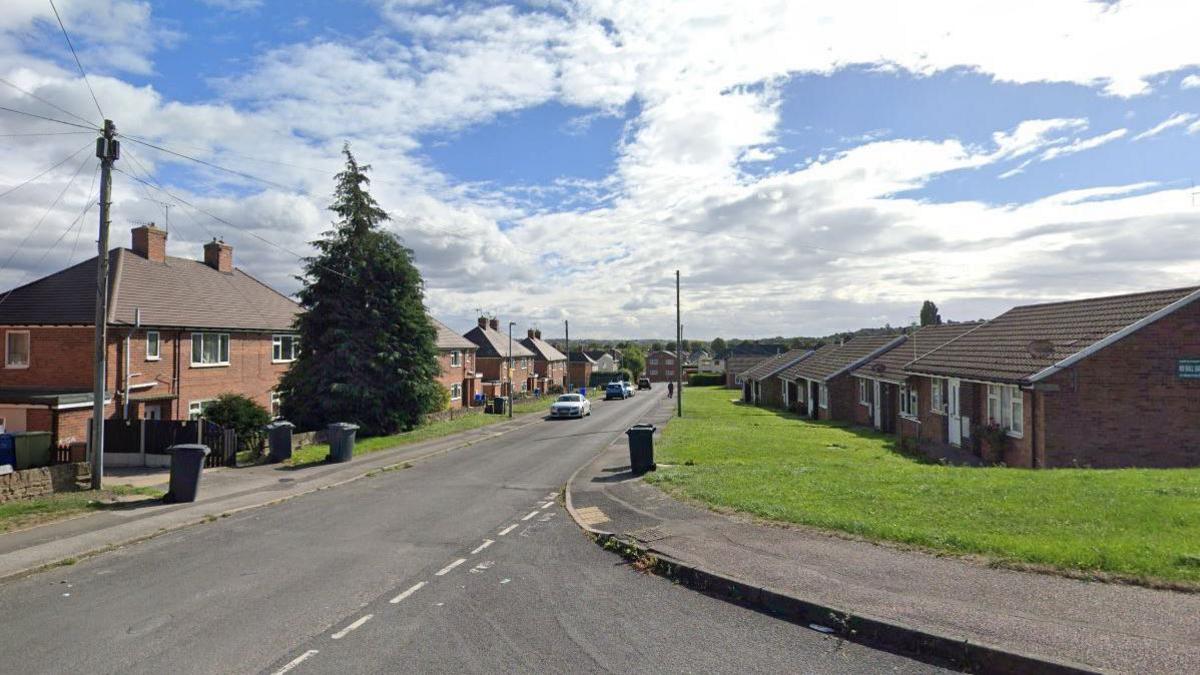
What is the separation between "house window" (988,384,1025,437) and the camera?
730 inches

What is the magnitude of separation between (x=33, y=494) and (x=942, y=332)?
112 feet

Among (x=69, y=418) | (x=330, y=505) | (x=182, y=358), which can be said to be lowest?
(x=330, y=505)

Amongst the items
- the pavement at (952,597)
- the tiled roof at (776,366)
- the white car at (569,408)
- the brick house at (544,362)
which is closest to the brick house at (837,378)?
the tiled roof at (776,366)

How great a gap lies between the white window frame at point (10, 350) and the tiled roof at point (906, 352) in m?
31.8

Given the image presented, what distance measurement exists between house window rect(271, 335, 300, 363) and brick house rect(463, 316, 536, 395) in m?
28.2

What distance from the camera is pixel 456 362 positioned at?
50.8 meters

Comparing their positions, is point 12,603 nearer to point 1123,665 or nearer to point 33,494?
point 33,494

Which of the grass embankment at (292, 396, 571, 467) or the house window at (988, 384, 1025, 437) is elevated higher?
the house window at (988, 384, 1025, 437)

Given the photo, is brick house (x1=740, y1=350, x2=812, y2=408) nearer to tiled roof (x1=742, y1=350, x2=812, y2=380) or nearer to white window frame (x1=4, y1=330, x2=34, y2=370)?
tiled roof (x1=742, y1=350, x2=812, y2=380)

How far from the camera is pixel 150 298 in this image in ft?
82.7

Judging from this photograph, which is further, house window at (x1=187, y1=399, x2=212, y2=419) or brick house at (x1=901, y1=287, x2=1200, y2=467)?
house window at (x1=187, y1=399, x2=212, y2=419)

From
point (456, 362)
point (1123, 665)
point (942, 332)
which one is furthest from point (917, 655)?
point (456, 362)

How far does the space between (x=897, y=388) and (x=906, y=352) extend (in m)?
2.77

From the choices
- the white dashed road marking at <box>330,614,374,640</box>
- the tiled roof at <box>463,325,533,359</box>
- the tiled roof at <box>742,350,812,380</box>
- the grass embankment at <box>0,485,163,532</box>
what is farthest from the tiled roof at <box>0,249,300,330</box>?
the tiled roof at <box>742,350,812,380</box>
